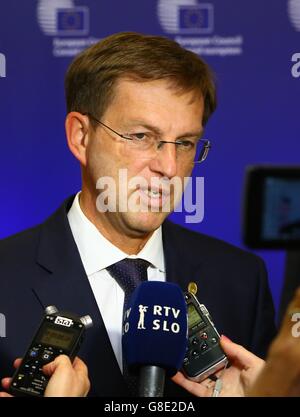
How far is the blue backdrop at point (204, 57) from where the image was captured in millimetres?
2074

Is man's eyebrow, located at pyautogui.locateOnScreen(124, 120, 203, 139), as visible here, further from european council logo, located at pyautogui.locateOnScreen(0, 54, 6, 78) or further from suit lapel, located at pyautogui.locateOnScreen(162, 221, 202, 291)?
european council logo, located at pyautogui.locateOnScreen(0, 54, 6, 78)

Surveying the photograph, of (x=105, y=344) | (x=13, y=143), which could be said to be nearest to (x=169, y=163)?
(x=105, y=344)

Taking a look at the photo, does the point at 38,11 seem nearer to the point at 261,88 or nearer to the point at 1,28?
the point at 1,28

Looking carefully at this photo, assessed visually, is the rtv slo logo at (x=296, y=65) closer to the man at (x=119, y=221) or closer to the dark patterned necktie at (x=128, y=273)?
the man at (x=119, y=221)

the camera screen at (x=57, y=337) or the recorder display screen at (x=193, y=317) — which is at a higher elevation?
the camera screen at (x=57, y=337)

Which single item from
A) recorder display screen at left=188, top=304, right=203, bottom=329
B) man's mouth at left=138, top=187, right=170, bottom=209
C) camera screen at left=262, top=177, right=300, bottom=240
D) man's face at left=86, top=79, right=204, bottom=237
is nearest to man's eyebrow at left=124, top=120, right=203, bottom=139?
man's face at left=86, top=79, right=204, bottom=237

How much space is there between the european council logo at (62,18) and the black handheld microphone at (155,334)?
0.96 m

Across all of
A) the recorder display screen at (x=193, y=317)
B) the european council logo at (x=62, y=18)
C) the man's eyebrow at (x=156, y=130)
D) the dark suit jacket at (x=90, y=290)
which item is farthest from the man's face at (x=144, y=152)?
the european council logo at (x=62, y=18)

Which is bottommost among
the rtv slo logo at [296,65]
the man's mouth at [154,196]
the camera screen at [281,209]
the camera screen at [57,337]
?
the camera screen at [57,337]

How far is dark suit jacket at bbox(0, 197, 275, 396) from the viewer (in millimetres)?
1674

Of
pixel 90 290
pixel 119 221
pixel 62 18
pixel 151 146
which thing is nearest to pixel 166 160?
pixel 151 146

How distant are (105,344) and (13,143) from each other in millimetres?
683

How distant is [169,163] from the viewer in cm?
172

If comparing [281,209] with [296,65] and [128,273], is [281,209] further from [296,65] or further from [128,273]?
[296,65]
